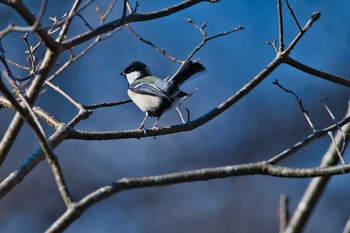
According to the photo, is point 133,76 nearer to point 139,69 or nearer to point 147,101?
point 139,69

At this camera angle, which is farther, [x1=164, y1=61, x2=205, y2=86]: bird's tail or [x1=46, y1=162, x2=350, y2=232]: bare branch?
[x1=164, y1=61, x2=205, y2=86]: bird's tail

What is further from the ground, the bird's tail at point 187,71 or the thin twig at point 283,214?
the bird's tail at point 187,71

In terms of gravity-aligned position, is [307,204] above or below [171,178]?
below

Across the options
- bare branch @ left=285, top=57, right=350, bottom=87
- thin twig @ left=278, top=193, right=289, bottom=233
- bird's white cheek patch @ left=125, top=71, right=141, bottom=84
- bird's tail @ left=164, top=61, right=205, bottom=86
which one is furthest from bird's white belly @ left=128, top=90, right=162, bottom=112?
thin twig @ left=278, top=193, right=289, bottom=233

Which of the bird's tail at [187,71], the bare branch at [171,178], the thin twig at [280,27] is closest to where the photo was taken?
the bare branch at [171,178]

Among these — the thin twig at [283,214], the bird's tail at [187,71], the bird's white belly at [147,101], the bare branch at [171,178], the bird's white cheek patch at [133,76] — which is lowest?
the thin twig at [283,214]

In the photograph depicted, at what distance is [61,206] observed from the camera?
19.9 feet

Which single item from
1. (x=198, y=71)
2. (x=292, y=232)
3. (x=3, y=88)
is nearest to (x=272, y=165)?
(x=292, y=232)

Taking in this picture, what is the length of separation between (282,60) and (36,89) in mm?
1217

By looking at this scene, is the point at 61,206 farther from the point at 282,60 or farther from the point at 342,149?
the point at 342,149

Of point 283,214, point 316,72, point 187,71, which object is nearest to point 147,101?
point 187,71

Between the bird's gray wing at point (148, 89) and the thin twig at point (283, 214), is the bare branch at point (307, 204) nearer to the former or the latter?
the thin twig at point (283, 214)

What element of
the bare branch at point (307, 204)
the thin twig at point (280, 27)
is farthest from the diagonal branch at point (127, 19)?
the bare branch at point (307, 204)

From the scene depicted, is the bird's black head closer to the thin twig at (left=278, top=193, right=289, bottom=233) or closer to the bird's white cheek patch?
the bird's white cheek patch
